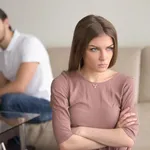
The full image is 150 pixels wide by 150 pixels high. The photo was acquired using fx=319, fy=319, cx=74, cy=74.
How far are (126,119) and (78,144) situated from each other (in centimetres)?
21

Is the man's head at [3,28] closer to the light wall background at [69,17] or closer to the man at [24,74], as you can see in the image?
the man at [24,74]

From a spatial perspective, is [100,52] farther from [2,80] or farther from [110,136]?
[2,80]

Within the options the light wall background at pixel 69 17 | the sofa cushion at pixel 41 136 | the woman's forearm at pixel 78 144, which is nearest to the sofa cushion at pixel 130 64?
the light wall background at pixel 69 17

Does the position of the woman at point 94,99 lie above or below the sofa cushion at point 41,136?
above

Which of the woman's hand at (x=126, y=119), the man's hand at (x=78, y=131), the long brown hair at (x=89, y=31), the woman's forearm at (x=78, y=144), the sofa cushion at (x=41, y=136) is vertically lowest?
the sofa cushion at (x=41, y=136)

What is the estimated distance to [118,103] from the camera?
1.25m

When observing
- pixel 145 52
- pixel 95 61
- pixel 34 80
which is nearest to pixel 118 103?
pixel 95 61

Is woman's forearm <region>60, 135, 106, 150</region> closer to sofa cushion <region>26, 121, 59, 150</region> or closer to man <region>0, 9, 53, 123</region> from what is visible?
sofa cushion <region>26, 121, 59, 150</region>

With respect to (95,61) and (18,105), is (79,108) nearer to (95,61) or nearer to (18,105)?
(95,61)

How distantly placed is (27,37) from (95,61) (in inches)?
36.2

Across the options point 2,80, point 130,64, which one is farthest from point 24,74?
point 130,64

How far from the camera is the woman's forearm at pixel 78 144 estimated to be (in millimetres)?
1203

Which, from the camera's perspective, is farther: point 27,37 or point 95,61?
point 27,37

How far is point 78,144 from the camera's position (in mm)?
1209
